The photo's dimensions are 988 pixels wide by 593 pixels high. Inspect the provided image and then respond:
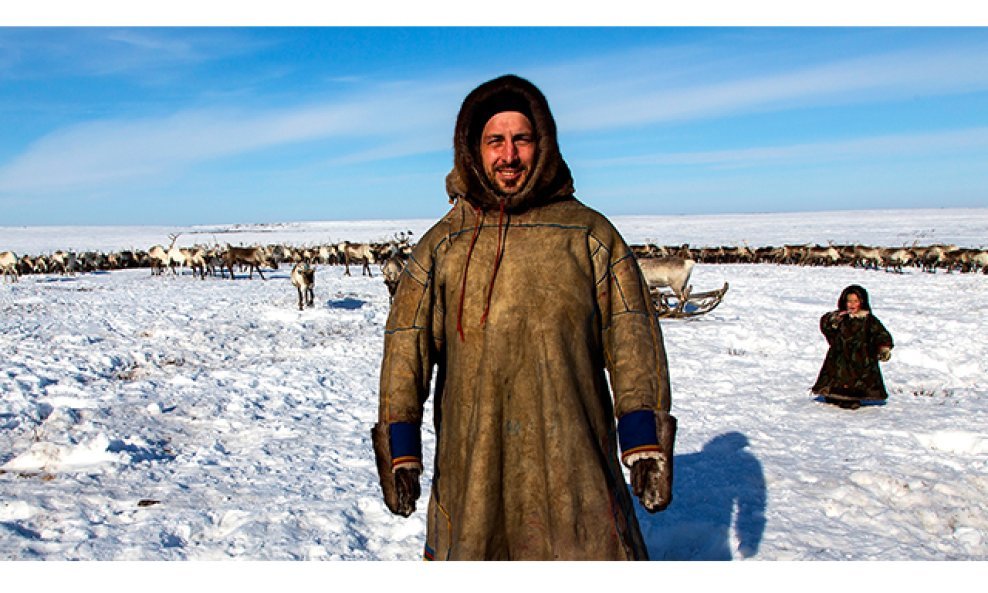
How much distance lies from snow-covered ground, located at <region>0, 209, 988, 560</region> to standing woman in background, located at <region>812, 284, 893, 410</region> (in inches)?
8.9

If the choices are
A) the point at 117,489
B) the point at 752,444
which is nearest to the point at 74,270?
the point at 117,489

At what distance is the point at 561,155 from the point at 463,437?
107 cm

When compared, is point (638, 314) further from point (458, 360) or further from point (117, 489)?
point (117, 489)

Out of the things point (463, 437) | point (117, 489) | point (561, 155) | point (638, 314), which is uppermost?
point (561, 155)

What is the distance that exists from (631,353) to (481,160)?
867 millimetres

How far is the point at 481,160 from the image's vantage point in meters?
2.25

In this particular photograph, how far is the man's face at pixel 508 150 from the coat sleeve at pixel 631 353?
1.21ft

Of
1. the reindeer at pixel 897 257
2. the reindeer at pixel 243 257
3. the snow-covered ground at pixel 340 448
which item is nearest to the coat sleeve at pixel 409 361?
the snow-covered ground at pixel 340 448

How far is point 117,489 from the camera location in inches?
189

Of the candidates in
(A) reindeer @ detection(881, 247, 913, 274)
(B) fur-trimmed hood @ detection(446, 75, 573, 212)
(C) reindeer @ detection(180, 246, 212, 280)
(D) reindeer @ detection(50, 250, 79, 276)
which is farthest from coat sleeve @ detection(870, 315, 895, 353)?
(D) reindeer @ detection(50, 250, 79, 276)

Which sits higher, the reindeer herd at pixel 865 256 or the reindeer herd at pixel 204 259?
the reindeer herd at pixel 865 256

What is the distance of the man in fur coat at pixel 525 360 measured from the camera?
2107 millimetres

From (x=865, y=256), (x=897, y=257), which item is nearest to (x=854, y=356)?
(x=897, y=257)

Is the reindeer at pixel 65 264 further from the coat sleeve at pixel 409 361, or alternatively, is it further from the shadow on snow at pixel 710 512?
the coat sleeve at pixel 409 361
